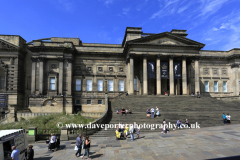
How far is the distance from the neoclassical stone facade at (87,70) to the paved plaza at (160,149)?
60.9 feet

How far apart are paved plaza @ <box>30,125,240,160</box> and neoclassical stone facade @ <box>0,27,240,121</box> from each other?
60.9 ft

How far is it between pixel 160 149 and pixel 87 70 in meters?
28.3

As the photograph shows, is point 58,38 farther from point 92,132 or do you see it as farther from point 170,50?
point 92,132

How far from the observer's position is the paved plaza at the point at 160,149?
35.3 ft

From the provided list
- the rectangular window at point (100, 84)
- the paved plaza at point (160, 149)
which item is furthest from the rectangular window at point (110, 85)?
the paved plaza at point (160, 149)

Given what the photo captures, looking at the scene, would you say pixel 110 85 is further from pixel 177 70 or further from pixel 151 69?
pixel 177 70

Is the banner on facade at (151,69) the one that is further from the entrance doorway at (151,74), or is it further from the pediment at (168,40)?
the pediment at (168,40)

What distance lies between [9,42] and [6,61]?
12.8 ft

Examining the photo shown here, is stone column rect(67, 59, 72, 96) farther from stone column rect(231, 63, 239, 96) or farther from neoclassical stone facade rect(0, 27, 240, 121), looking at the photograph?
stone column rect(231, 63, 239, 96)

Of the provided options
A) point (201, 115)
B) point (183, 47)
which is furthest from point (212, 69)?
point (201, 115)

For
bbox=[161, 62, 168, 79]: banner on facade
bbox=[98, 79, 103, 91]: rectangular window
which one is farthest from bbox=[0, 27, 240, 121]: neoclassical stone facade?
bbox=[161, 62, 168, 79]: banner on facade

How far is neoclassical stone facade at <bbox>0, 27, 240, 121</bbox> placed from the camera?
33438 millimetres

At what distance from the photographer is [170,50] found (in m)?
34.7

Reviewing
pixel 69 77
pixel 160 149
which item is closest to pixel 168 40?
pixel 69 77
